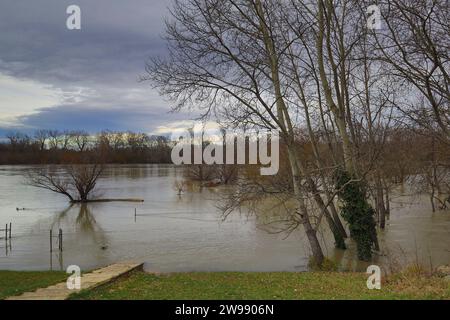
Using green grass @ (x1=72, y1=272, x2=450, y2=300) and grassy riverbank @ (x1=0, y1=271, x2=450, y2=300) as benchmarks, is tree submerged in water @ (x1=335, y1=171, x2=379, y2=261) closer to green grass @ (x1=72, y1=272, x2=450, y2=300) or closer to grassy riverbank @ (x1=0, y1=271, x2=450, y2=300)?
grassy riverbank @ (x1=0, y1=271, x2=450, y2=300)

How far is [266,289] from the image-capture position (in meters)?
9.88

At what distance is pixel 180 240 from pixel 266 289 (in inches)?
556

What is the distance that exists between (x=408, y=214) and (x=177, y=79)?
23.3 meters

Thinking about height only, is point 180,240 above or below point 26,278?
below

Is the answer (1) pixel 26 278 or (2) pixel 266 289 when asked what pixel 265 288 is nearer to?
(2) pixel 266 289

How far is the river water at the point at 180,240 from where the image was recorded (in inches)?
719

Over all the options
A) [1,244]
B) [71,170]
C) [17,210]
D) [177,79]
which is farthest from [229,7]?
[71,170]

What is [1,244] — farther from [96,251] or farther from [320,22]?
[320,22]

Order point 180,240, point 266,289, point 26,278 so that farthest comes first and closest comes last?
point 180,240 → point 26,278 → point 266,289

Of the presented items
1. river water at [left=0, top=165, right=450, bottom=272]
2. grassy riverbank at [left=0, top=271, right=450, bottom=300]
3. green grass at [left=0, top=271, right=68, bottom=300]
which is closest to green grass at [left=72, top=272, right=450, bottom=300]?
grassy riverbank at [left=0, top=271, right=450, bottom=300]

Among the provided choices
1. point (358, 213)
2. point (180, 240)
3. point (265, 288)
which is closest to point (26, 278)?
point (265, 288)

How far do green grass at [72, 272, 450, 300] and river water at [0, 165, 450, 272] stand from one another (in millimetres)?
3300

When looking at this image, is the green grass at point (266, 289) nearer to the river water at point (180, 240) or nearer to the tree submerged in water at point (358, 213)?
the river water at point (180, 240)
